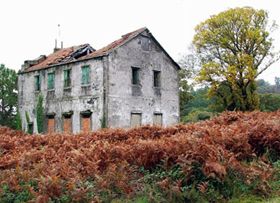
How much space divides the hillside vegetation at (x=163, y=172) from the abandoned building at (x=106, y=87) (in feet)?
63.3

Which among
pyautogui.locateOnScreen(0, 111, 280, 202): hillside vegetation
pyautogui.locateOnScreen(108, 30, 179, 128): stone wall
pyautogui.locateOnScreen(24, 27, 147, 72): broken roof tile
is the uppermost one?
pyautogui.locateOnScreen(24, 27, 147, 72): broken roof tile

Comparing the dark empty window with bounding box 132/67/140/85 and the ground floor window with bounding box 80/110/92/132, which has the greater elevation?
A: the dark empty window with bounding box 132/67/140/85

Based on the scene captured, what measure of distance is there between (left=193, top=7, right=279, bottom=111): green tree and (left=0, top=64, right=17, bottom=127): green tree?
2472cm

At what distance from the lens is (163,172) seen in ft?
24.0

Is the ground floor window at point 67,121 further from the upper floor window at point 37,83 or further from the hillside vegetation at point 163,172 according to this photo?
the hillside vegetation at point 163,172

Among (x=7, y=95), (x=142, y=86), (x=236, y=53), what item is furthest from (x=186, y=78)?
(x=7, y=95)

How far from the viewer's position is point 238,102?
38.5m

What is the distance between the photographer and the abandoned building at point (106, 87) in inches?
1124

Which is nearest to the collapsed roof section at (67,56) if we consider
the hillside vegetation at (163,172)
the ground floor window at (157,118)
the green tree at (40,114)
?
the green tree at (40,114)

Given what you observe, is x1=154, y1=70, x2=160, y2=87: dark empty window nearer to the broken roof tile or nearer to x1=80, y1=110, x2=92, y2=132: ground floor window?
the broken roof tile

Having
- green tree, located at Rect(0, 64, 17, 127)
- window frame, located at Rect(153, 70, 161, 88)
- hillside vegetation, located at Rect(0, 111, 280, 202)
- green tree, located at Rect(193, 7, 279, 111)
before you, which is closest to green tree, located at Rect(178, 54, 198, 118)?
green tree, located at Rect(193, 7, 279, 111)

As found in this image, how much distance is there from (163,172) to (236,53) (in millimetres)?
33022

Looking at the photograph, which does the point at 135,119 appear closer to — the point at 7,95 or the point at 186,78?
the point at 186,78

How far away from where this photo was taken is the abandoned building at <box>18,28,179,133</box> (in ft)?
93.7
